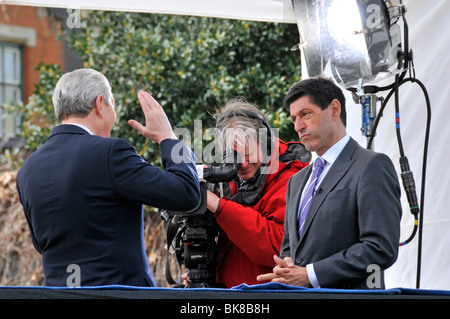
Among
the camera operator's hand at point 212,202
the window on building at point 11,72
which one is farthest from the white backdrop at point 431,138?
the window on building at point 11,72

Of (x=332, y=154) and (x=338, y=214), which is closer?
(x=338, y=214)

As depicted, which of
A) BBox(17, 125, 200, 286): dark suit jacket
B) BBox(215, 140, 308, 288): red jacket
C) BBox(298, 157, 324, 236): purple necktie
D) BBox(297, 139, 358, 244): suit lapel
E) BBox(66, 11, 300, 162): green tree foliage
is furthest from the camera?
BBox(66, 11, 300, 162): green tree foliage

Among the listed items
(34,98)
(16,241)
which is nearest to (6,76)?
(34,98)

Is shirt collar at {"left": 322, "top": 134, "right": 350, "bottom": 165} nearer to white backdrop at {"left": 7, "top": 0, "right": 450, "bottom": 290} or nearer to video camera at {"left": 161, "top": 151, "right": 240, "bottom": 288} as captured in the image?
video camera at {"left": 161, "top": 151, "right": 240, "bottom": 288}

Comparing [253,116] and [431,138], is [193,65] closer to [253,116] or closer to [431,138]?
[431,138]

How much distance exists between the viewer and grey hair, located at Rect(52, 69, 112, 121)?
7.78ft

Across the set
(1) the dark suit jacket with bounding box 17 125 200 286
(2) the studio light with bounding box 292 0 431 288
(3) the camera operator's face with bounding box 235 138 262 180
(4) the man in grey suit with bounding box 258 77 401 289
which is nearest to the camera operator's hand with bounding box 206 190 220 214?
(3) the camera operator's face with bounding box 235 138 262 180

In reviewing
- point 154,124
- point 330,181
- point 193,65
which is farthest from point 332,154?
point 193,65

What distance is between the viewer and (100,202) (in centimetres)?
222

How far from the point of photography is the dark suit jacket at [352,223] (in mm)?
2326

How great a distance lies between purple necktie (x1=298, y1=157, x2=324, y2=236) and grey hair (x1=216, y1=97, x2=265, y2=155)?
0.48 meters

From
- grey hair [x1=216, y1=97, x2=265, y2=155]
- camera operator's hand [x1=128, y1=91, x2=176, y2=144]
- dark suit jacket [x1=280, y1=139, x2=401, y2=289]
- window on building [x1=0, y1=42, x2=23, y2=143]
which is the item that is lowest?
dark suit jacket [x1=280, y1=139, x2=401, y2=289]

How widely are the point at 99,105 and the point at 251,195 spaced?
958mm
